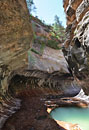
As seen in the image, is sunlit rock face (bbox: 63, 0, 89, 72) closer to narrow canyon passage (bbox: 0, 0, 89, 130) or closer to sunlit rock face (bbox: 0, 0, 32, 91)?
narrow canyon passage (bbox: 0, 0, 89, 130)

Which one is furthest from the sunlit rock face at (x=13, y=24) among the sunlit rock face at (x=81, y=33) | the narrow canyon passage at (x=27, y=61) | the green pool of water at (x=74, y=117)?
the green pool of water at (x=74, y=117)

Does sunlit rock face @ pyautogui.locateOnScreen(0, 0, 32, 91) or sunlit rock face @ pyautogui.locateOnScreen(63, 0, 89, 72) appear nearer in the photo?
sunlit rock face @ pyautogui.locateOnScreen(0, 0, 32, 91)

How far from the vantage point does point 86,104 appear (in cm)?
1188

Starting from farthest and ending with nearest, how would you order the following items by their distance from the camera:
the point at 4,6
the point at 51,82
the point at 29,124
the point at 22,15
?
the point at 51,82 → the point at 29,124 → the point at 22,15 → the point at 4,6

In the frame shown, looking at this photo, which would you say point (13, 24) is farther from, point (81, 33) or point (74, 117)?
point (74, 117)

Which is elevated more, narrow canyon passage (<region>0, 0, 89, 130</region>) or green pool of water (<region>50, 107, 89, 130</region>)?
narrow canyon passage (<region>0, 0, 89, 130</region>)

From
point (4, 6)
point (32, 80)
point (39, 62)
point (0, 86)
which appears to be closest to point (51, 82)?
point (32, 80)

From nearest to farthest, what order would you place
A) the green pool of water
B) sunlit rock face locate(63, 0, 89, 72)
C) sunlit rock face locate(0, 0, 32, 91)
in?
1. sunlit rock face locate(0, 0, 32, 91)
2. sunlit rock face locate(63, 0, 89, 72)
3. the green pool of water

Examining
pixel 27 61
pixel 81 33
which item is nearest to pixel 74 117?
pixel 27 61

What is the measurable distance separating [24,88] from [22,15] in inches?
521

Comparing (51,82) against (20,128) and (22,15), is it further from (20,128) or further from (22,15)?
(22,15)

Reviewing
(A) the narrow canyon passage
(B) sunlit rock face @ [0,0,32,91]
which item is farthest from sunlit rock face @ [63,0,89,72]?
(B) sunlit rock face @ [0,0,32,91]

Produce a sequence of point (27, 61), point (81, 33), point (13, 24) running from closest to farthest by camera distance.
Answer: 1. point (13, 24)
2. point (81, 33)
3. point (27, 61)

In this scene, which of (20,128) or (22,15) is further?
(20,128)
